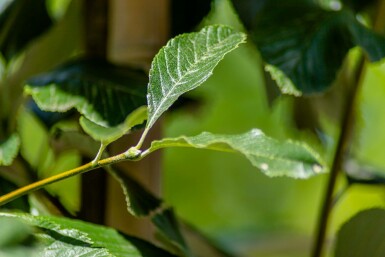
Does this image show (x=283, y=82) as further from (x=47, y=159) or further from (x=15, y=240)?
(x=47, y=159)

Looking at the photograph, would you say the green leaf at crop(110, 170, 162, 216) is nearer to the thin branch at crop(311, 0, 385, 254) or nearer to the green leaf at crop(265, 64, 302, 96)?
the green leaf at crop(265, 64, 302, 96)

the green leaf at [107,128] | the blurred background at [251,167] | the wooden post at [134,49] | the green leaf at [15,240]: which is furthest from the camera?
the blurred background at [251,167]

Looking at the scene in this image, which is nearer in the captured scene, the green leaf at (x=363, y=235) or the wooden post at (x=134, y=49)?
the green leaf at (x=363, y=235)

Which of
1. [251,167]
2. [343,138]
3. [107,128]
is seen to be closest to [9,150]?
[107,128]

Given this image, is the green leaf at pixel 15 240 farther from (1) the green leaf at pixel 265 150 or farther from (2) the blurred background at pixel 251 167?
(2) the blurred background at pixel 251 167

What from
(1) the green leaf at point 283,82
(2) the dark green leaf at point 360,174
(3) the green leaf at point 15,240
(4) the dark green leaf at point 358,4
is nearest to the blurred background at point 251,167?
(2) the dark green leaf at point 360,174

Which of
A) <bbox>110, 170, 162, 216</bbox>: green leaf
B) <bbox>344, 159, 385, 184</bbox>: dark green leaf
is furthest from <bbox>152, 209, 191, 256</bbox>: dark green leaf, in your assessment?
<bbox>344, 159, 385, 184</bbox>: dark green leaf
